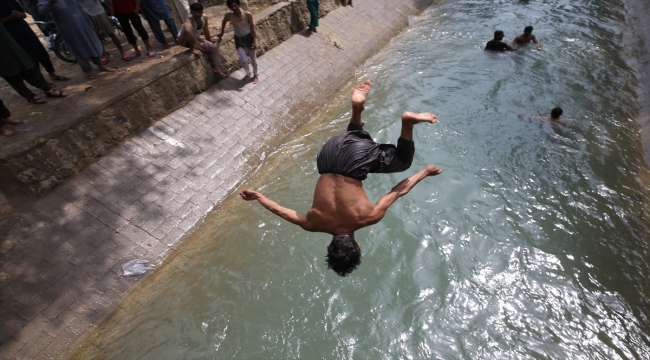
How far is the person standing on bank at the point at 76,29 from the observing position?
611cm

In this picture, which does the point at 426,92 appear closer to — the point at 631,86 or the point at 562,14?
the point at 631,86

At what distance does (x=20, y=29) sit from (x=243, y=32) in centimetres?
390

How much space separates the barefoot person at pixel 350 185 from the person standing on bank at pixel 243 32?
15.5 feet

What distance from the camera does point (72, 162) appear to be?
568 centimetres

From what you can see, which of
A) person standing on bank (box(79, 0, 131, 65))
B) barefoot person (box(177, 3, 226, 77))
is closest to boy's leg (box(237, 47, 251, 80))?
barefoot person (box(177, 3, 226, 77))

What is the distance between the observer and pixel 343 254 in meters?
3.71

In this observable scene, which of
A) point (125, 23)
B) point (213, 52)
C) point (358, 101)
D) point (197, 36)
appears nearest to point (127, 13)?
point (125, 23)

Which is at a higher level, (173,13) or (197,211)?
(173,13)

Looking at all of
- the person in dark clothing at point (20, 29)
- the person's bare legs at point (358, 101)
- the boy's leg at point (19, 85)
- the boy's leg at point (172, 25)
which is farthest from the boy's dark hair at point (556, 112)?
the person in dark clothing at point (20, 29)

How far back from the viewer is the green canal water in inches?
179

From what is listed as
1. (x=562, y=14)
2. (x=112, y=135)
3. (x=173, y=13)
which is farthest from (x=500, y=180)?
(x=562, y=14)

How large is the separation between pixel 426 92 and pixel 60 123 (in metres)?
7.59

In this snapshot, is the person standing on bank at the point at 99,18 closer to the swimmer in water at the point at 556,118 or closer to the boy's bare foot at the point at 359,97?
the boy's bare foot at the point at 359,97

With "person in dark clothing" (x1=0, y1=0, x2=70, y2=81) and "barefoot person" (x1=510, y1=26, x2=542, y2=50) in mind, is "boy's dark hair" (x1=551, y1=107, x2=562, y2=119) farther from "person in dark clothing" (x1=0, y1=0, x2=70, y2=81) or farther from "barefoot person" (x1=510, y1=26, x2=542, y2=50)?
"person in dark clothing" (x1=0, y1=0, x2=70, y2=81)
